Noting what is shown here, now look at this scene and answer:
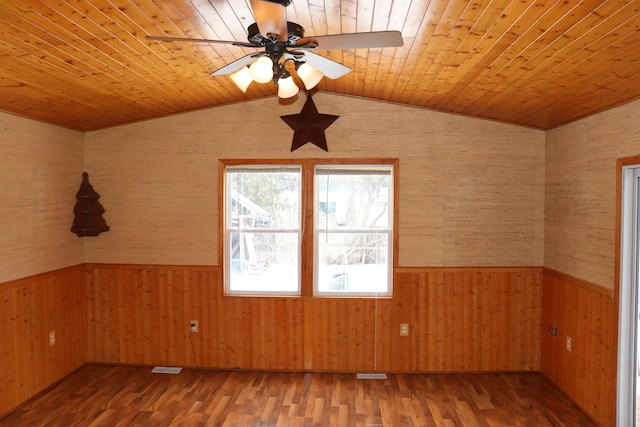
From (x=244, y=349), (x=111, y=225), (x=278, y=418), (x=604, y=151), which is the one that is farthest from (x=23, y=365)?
(x=604, y=151)

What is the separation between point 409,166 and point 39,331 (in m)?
3.97

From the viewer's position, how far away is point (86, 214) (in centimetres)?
474

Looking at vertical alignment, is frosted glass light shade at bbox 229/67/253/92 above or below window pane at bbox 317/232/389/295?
above

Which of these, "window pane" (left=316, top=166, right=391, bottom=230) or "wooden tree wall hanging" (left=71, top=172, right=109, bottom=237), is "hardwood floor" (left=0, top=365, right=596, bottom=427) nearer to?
"wooden tree wall hanging" (left=71, top=172, right=109, bottom=237)

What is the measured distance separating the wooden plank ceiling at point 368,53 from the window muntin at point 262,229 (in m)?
1.03

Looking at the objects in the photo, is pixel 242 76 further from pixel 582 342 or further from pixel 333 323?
pixel 582 342

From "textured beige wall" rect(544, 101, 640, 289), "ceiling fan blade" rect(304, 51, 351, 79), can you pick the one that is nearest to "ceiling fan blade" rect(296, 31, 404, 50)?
"ceiling fan blade" rect(304, 51, 351, 79)

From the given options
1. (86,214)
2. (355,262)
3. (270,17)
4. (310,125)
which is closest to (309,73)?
(270,17)

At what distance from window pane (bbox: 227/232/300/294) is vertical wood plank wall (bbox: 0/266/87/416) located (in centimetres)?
167

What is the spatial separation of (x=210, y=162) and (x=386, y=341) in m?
2.67

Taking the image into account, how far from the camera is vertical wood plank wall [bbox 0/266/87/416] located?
12.8ft

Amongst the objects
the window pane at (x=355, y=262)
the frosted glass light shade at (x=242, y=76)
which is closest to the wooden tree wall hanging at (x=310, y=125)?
the window pane at (x=355, y=262)

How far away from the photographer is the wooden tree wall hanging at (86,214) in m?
4.72

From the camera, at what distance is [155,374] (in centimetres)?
475
